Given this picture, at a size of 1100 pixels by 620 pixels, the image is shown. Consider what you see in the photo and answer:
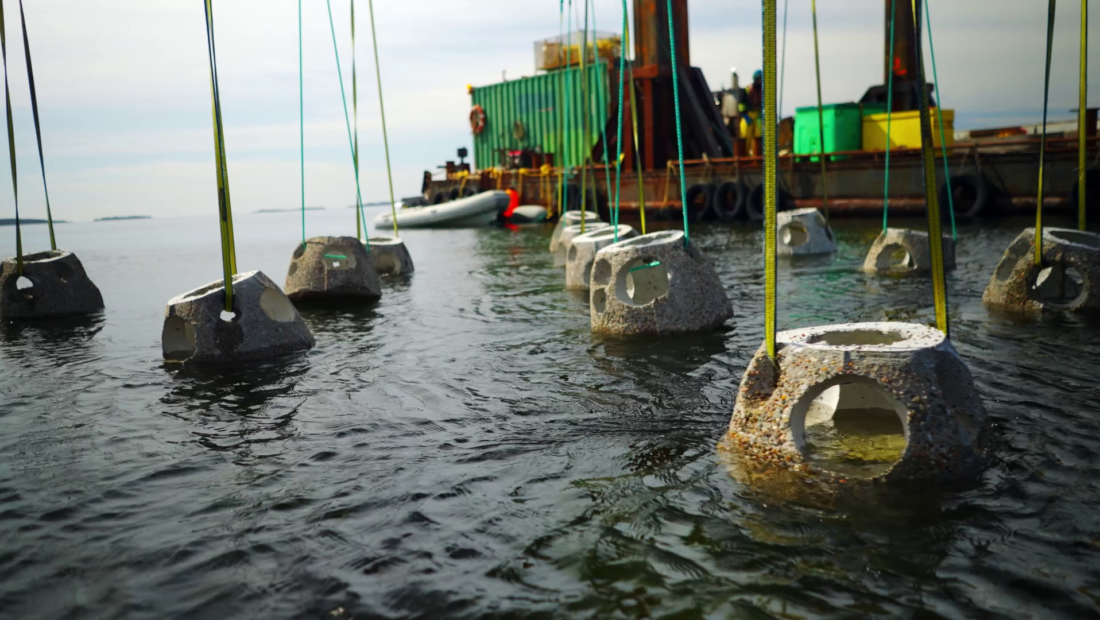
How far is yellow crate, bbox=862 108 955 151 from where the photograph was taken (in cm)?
2620

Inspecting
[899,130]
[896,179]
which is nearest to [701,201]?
[899,130]

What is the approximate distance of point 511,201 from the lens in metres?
36.1

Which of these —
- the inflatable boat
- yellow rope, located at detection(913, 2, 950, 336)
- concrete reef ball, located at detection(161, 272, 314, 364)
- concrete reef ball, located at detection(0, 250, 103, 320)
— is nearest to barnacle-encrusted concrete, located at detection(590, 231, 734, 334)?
concrete reef ball, located at detection(161, 272, 314, 364)

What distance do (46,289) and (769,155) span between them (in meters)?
9.89

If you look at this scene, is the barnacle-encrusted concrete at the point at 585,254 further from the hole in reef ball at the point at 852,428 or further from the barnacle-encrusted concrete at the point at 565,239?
the hole in reef ball at the point at 852,428

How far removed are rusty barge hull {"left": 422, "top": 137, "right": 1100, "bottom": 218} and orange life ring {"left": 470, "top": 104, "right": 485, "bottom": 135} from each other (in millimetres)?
12229

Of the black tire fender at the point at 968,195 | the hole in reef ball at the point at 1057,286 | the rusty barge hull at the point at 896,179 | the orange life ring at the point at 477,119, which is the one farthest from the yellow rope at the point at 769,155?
the orange life ring at the point at 477,119

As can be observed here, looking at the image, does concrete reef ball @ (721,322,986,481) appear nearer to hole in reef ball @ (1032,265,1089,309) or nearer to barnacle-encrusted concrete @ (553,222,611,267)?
hole in reef ball @ (1032,265,1089,309)

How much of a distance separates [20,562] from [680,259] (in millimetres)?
5667

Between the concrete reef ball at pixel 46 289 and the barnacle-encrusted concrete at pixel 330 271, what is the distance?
2.66 meters

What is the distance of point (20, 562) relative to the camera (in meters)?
3.49

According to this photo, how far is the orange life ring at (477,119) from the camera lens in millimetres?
43844

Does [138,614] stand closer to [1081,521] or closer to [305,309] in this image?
[1081,521]

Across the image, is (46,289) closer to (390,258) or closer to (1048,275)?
(390,258)
